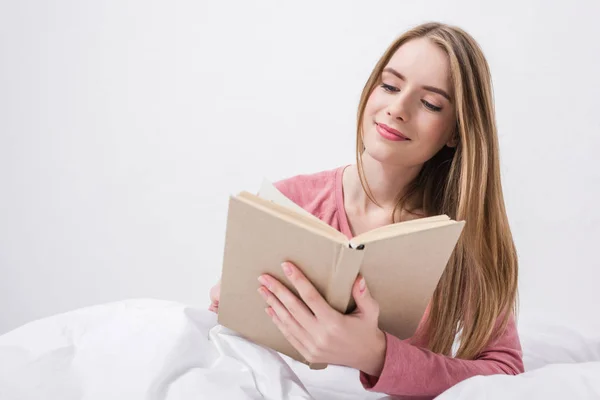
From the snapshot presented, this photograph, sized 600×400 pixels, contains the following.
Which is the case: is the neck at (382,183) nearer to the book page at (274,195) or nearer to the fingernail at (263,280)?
the book page at (274,195)

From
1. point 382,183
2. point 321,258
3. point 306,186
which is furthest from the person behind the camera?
point 306,186

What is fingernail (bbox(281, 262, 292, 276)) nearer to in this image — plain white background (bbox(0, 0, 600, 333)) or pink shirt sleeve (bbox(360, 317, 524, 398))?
pink shirt sleeve (bbox(360, 317, 524, 398))

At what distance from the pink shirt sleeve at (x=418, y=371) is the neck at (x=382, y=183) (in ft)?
1.40

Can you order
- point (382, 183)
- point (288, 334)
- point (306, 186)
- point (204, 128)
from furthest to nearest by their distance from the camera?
point (204, 128) → point (306, 186) → point (382, 183) → point (288, 334)

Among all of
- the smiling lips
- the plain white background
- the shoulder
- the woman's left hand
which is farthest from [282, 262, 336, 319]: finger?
the plain white background

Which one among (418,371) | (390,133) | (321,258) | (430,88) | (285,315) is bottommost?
(418,371)

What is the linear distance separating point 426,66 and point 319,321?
60cm

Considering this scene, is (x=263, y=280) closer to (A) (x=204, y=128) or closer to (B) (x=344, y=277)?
(B) (x=344, y=277)

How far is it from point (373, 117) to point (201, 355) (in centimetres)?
62

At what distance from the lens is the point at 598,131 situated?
89.9 inches

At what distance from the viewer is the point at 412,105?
1.47 m

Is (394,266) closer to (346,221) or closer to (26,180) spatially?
(346,221)

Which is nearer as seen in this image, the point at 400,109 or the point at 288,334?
the point at 288,334

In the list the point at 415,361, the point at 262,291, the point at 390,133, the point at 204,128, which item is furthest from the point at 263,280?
the point at 204,128
